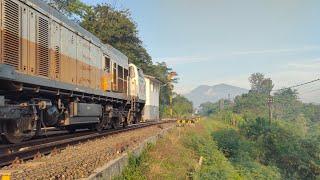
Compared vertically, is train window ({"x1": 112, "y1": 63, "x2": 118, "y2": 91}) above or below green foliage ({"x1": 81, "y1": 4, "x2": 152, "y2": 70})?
below

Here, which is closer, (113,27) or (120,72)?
(120,72)

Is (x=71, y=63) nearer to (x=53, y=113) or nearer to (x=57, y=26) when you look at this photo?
(x=57, y=26)

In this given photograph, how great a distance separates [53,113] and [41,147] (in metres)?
1.49

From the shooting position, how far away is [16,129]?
10.6 m

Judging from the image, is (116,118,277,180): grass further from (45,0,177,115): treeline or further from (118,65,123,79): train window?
(45,0,177,115): treeline

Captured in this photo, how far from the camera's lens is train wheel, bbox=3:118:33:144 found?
34.7 feet

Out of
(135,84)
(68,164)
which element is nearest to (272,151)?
(135,84)

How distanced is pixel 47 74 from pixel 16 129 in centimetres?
261

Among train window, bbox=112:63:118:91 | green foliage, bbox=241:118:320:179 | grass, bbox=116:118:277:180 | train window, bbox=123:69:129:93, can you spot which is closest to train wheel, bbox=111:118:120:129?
train window, bbox=112:63:118:91

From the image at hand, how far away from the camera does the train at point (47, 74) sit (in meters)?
10.4

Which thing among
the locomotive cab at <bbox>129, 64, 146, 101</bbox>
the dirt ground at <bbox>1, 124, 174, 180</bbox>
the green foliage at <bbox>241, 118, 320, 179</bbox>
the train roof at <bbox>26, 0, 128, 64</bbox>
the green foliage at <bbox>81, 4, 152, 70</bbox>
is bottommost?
the green foliage at <bbox>241, 118, 320, 179</bbox>

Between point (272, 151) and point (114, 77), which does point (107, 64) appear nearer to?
point (114, 77)

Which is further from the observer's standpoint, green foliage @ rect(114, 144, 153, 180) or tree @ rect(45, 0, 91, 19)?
tree @ rect(45, 0, 91, 19)

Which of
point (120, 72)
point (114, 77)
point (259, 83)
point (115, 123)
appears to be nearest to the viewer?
point (114, 77)
